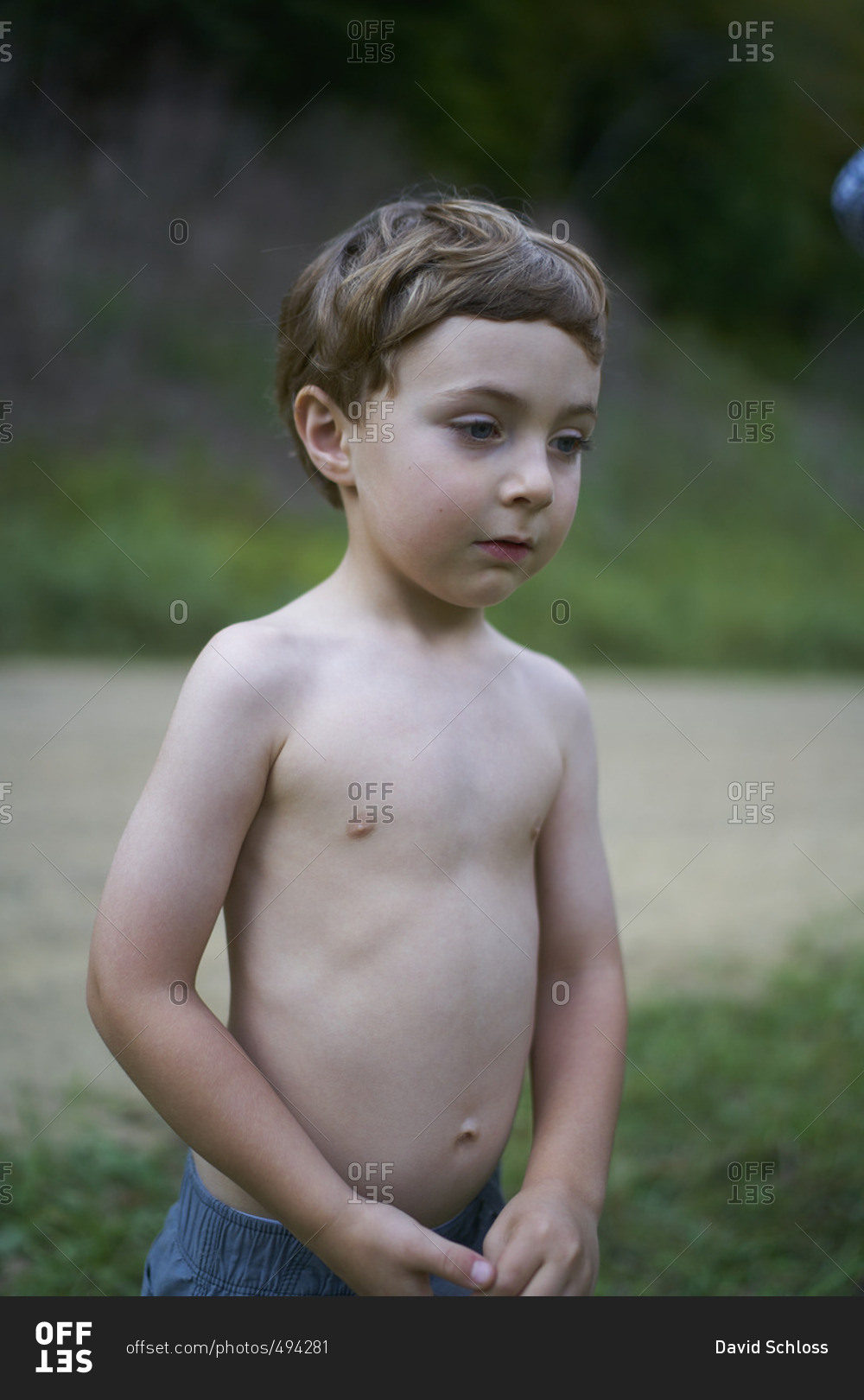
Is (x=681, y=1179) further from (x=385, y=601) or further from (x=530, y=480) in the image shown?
(x=530, y=480)

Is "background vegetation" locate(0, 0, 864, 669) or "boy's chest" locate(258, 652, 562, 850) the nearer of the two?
"boy's chest" locate(258, 652, 562, 850)

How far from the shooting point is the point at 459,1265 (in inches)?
37.8

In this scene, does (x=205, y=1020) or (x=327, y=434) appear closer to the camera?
(x=205, y=1020)

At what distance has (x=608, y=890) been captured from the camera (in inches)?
48.1

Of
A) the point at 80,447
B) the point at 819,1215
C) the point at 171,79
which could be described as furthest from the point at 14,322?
the point at 819,1215

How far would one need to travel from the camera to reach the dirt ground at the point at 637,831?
2.68m

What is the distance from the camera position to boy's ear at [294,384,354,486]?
1.12 metres
